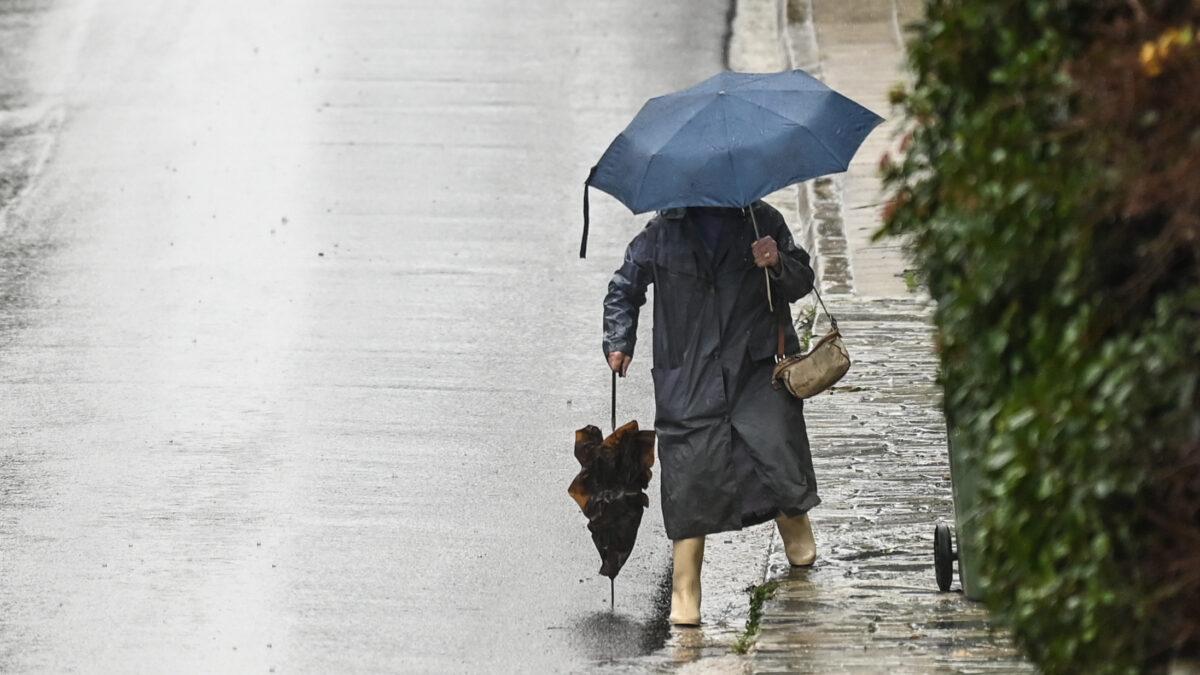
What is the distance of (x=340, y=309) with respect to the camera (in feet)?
40.7

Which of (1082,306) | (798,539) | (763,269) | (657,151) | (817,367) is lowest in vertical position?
(798,539)

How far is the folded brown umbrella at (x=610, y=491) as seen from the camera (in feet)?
27.2

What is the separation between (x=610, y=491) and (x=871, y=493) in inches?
58.7

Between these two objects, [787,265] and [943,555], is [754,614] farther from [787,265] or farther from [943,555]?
[787,265]

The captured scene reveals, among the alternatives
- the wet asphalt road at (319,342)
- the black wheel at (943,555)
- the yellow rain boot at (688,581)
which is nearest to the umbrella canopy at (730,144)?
the yellow rain boot at (688,581)

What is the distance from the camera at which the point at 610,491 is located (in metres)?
8.33

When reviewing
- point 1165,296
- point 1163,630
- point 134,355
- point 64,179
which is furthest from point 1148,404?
point 64,179

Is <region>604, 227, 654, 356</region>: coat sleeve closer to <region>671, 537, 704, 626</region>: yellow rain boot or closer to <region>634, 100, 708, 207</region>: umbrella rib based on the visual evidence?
<region>634, 100, 708, 207</region>: umbrella rib

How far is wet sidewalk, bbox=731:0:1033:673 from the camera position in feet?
24.6

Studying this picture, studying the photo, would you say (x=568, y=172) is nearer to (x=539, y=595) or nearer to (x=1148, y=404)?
(x=539, y=595)

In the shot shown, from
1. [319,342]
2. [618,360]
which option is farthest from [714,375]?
[319,342]

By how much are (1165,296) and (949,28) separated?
3.25 feet

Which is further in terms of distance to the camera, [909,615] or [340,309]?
[340,309]

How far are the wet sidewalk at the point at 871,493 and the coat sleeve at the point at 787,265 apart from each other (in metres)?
0.69
